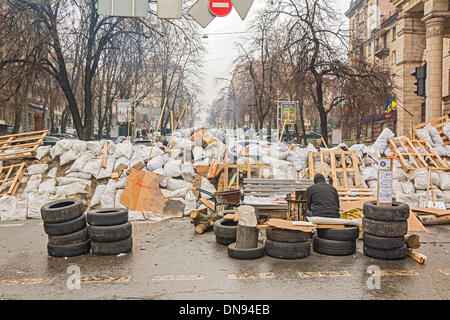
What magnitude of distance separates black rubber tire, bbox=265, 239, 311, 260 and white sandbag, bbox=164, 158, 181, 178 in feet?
21.5

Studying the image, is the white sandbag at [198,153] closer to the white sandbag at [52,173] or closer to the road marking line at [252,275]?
the white sandbag at [52,173]

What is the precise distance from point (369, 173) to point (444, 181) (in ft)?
7.30

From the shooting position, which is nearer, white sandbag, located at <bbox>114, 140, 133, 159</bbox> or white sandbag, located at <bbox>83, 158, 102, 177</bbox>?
white sandbag, located at <bbox>83, 158, 102, 177</bbox>

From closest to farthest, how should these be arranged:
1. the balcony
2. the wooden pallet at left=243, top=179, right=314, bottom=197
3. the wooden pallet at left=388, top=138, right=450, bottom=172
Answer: the wooden pallet at left=243, top=179, right=314, bottom=197 < the wooden pallet at left=388, top=138, right=450, bottom=172 < the balcony

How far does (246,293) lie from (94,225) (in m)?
3.39

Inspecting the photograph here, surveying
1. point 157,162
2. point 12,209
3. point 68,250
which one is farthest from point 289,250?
point 12,209

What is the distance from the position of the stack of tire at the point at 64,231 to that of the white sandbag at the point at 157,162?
6.09 metres

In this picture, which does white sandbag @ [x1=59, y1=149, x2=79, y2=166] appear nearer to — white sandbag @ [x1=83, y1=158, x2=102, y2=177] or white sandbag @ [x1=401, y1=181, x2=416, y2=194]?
white sandbag @ [x1=83, y1=158, x2=102, y2=177]

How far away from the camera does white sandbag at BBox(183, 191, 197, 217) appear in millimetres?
11805

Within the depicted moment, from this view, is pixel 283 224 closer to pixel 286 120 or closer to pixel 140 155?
pixel 140 155

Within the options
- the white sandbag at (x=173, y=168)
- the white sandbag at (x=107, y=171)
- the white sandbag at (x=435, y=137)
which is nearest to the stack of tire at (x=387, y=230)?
the white sandbag at (x=173, y=168)

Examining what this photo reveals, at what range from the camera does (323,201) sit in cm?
777

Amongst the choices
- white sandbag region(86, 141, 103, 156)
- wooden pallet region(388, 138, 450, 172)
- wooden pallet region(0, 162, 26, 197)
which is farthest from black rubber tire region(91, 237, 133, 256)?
wooden pallet region(388, 138, 450, 172)
